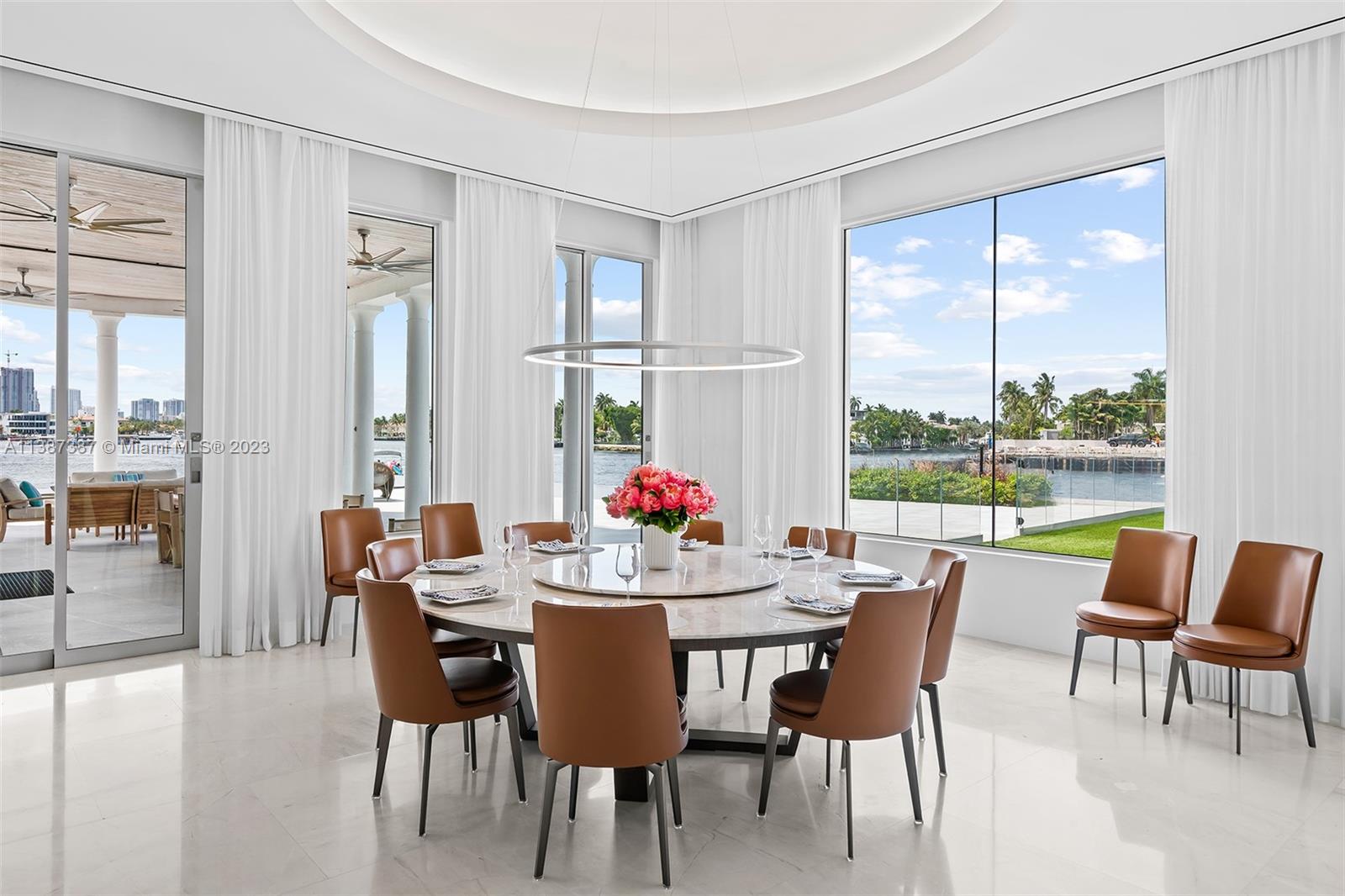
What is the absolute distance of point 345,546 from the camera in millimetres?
5129

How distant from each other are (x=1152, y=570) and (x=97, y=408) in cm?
635

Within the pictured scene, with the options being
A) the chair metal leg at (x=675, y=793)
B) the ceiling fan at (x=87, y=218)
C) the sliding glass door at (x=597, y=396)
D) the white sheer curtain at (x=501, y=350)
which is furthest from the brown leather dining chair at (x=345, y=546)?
the chair metal leg at (x=675, y=793)

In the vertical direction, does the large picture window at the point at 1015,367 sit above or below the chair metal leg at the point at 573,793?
above

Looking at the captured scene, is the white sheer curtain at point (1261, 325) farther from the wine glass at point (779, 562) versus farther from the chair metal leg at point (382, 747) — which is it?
the chair metal leg at point (382, 747)

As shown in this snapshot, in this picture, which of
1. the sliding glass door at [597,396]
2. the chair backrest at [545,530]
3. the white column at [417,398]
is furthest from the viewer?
the sliding glass door at [597,396]

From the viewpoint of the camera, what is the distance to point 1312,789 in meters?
3.13

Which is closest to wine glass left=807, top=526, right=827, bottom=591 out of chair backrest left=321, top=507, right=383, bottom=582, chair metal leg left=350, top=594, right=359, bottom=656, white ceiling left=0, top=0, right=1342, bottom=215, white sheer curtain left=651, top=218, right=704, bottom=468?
white ceiling left=0, top=0, right=1342, bottom=215

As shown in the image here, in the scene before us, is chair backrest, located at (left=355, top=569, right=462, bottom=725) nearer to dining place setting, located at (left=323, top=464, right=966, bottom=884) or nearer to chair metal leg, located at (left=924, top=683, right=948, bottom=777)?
dining place setting, located at (left=323, top=464, right=966, bottom=884)

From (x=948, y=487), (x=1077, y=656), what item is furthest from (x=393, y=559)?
(x=948, y=487)

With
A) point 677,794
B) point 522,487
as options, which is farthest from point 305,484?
point 677,794

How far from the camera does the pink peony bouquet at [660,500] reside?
3.49 m

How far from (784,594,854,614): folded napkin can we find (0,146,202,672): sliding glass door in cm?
410

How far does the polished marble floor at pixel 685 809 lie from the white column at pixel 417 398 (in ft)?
7.26

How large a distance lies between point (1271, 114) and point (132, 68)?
6.07 m
